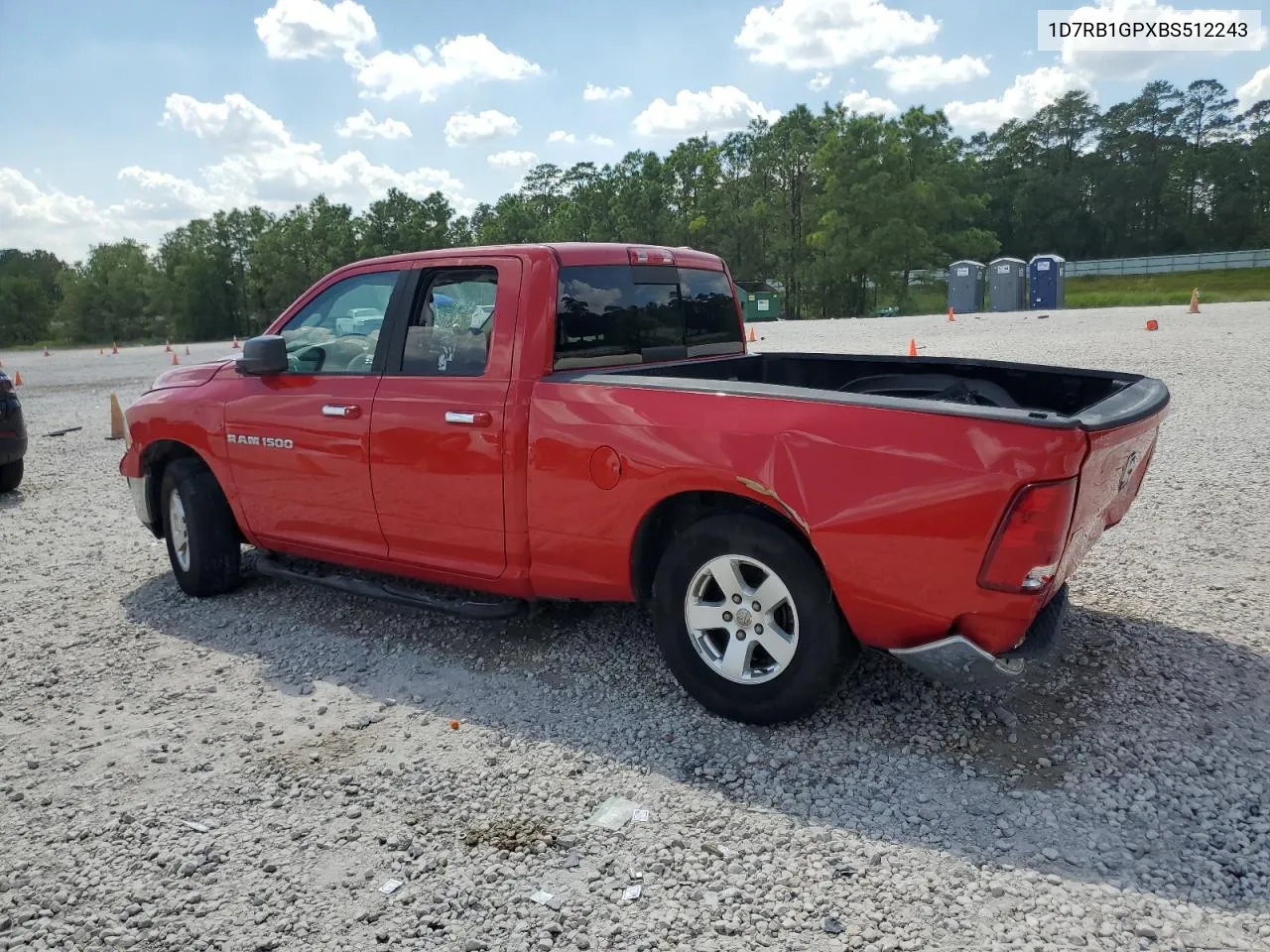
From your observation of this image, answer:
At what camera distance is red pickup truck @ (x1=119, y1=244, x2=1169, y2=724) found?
3.14 metres

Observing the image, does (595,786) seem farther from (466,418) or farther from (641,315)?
(641,315)

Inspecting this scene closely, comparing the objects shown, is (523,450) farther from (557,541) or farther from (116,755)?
(116,755)

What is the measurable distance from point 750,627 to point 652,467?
0.73 metres

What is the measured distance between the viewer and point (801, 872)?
286cm

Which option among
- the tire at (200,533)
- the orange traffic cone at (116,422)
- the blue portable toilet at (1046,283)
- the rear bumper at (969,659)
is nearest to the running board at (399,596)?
the tire at (200,533)

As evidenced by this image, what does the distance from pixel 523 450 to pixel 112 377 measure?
24.7 m

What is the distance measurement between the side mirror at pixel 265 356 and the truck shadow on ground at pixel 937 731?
140cm

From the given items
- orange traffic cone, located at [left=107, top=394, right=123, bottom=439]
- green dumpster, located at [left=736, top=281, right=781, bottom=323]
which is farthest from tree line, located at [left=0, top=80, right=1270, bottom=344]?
orange traffic cone, located at [left=107, top=394, right=123, bottom=439]

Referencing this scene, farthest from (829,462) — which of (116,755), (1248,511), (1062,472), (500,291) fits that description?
(1248,511)

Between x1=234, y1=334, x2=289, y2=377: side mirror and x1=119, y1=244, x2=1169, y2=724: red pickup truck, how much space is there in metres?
0.01

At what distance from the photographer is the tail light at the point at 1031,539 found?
2948mm

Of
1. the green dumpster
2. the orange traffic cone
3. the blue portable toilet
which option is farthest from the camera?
the green dumpster

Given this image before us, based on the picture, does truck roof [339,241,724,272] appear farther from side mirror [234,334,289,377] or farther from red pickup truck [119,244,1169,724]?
side mirror [234,334,289,377]

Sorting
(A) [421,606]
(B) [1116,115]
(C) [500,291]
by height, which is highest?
(B) [1116,115]
